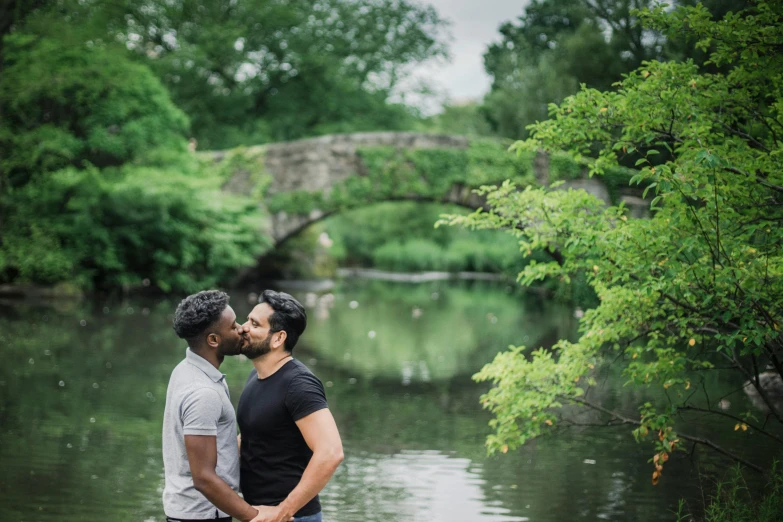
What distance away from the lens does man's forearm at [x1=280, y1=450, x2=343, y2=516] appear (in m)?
3.02

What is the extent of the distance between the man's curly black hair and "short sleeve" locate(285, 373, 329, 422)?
1.18 feet

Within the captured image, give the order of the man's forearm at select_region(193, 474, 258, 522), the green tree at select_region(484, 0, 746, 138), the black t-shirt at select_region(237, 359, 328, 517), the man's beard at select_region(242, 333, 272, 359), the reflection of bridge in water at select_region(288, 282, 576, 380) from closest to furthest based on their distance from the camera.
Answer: the man's forearm at select_region(193, 474, 258, 522), the black t-shirt at select_region(237, 359, 328, 517), the man's beard at select_region(242, 333, 272, 359), the reflection of bridge in water at select_region(288, 282, 576, 380), the green tree at select_region(484, 0, 746, 138)

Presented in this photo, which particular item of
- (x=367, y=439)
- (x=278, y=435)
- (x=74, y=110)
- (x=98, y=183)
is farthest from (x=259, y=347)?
(x=74, y=110)

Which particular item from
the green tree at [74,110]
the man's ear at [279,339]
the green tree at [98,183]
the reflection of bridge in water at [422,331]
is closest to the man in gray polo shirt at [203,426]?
the man's ear at [279,339]

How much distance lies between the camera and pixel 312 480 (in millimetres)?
3021

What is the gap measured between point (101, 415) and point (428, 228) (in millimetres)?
33727

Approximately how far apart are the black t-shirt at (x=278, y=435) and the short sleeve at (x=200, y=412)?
0.18 m

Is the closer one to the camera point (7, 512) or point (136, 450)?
→ point (7, 512)

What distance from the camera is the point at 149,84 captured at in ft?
70.4

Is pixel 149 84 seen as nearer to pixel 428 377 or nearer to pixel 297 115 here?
pixel 297 115

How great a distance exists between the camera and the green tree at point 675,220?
14.7 feet

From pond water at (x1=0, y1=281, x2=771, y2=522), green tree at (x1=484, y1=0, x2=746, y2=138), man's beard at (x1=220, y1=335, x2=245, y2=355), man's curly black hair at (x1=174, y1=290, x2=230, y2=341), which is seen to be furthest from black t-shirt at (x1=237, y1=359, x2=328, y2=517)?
green tree at (x1=484, y1=0, x2=746, y2=138)

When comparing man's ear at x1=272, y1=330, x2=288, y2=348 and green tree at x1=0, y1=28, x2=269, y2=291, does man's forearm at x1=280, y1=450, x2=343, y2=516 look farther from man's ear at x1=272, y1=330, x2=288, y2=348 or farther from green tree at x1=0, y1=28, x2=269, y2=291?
green tree at x1=0, y1=28, x2=269, y2=291

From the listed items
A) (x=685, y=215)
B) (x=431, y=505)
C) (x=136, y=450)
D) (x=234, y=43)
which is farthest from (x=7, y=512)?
(x=234, y=43)
